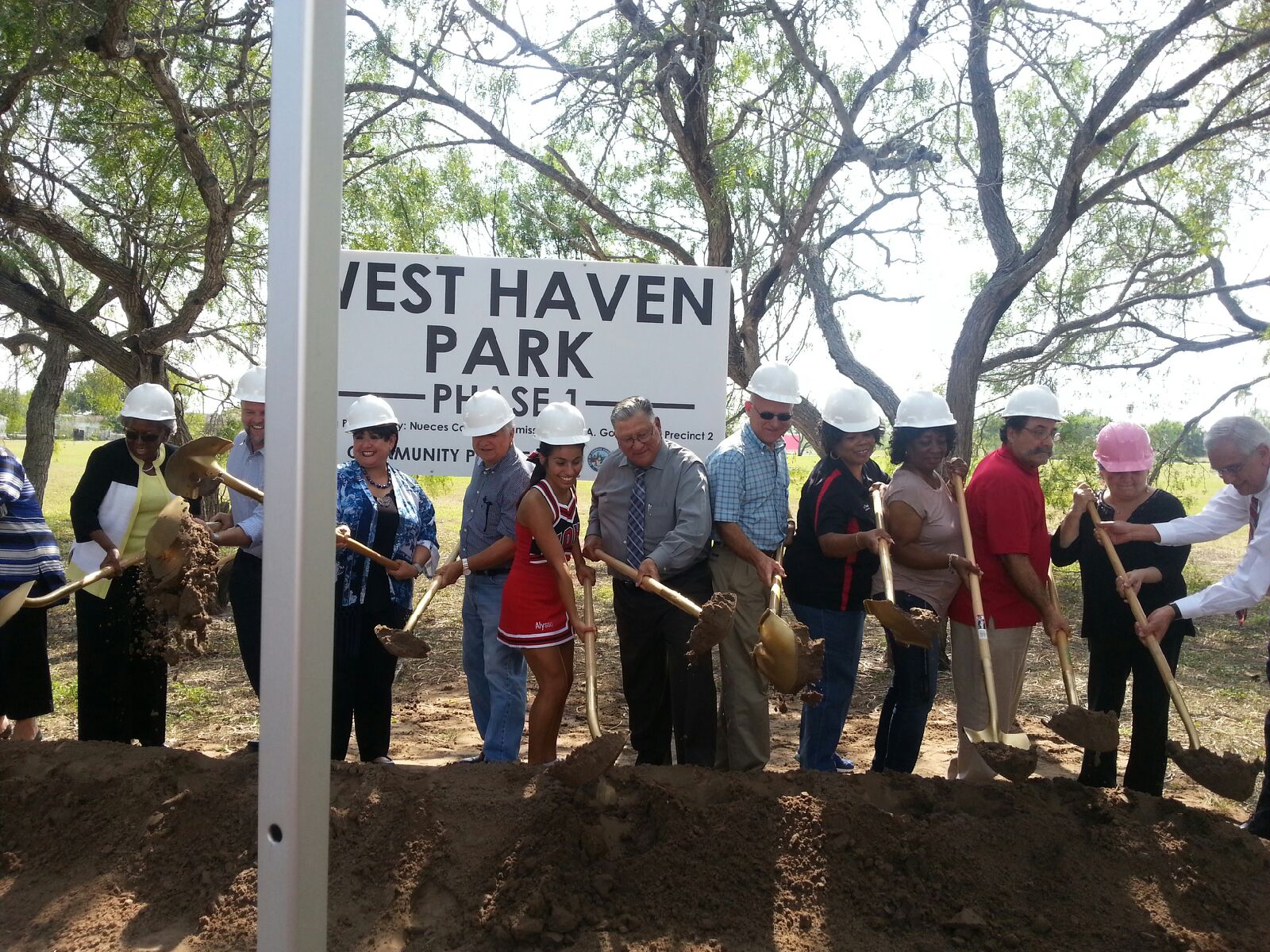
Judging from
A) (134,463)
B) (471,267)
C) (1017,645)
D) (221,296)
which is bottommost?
(1017,645)

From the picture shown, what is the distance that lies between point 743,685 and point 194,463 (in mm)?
2512

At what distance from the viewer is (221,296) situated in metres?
12.8

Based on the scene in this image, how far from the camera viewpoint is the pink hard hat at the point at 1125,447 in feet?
14.5

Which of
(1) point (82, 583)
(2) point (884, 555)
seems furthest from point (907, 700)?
(1) point (82, 583)

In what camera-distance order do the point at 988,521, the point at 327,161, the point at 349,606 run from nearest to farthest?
the point at 327,161, the point at 988,521, the point at 349,606

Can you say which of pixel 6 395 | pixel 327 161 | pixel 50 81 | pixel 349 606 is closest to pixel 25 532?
pixel 349 606

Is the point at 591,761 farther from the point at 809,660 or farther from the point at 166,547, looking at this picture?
the point at 166,547

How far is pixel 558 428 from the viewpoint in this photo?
4434 millimetres

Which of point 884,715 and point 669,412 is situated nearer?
point 884,715

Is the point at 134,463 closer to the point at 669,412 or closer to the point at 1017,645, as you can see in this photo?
the point at 669,412

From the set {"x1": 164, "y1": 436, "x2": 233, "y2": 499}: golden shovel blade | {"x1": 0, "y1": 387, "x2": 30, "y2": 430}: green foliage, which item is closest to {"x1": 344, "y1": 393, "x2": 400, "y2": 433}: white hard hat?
{"x1": 164, "y1": 436, "x2": 233, "y2": 499}: golden shovel blade

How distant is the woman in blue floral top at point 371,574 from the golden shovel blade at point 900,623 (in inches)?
83.6

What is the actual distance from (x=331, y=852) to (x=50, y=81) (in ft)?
27.0

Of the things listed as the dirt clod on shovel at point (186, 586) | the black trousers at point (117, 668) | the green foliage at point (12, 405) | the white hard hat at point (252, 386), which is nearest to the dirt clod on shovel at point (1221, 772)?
the dirt clod on shovel at point (186, 586)
